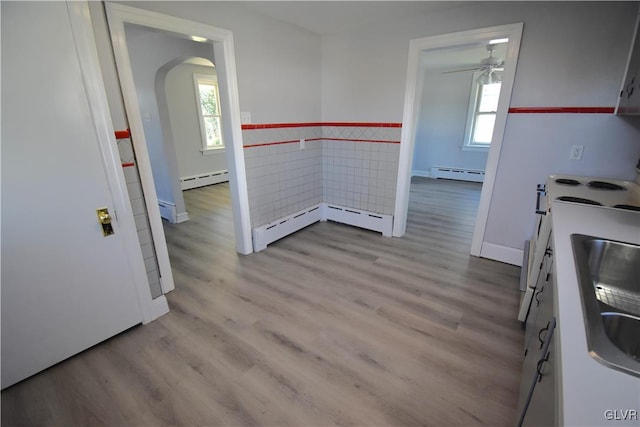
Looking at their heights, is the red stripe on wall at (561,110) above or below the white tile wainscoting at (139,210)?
above

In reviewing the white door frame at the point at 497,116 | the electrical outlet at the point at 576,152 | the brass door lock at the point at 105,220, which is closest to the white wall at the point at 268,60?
the white door frame at the point at 497,116

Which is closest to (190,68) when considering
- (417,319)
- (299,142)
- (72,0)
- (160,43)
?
(160,43)

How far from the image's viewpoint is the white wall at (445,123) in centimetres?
605

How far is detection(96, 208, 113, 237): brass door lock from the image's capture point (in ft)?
5.55

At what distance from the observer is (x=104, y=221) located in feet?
5.60

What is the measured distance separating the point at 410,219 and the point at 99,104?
11.9 feet

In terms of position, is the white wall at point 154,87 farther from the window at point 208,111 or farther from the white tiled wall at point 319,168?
the window at point 208,111

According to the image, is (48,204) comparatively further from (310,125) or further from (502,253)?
(502,253)

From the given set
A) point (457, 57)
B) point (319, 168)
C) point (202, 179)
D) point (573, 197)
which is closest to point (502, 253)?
point (573, 197)

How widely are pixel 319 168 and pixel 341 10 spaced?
1.77m

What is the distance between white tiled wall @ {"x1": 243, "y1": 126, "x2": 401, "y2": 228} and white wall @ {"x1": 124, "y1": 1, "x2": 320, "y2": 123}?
0.70 ft

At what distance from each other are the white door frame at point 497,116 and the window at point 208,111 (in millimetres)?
4274

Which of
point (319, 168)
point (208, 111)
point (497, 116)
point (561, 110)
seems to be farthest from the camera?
point (208, 111)

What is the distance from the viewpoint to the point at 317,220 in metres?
3.98
